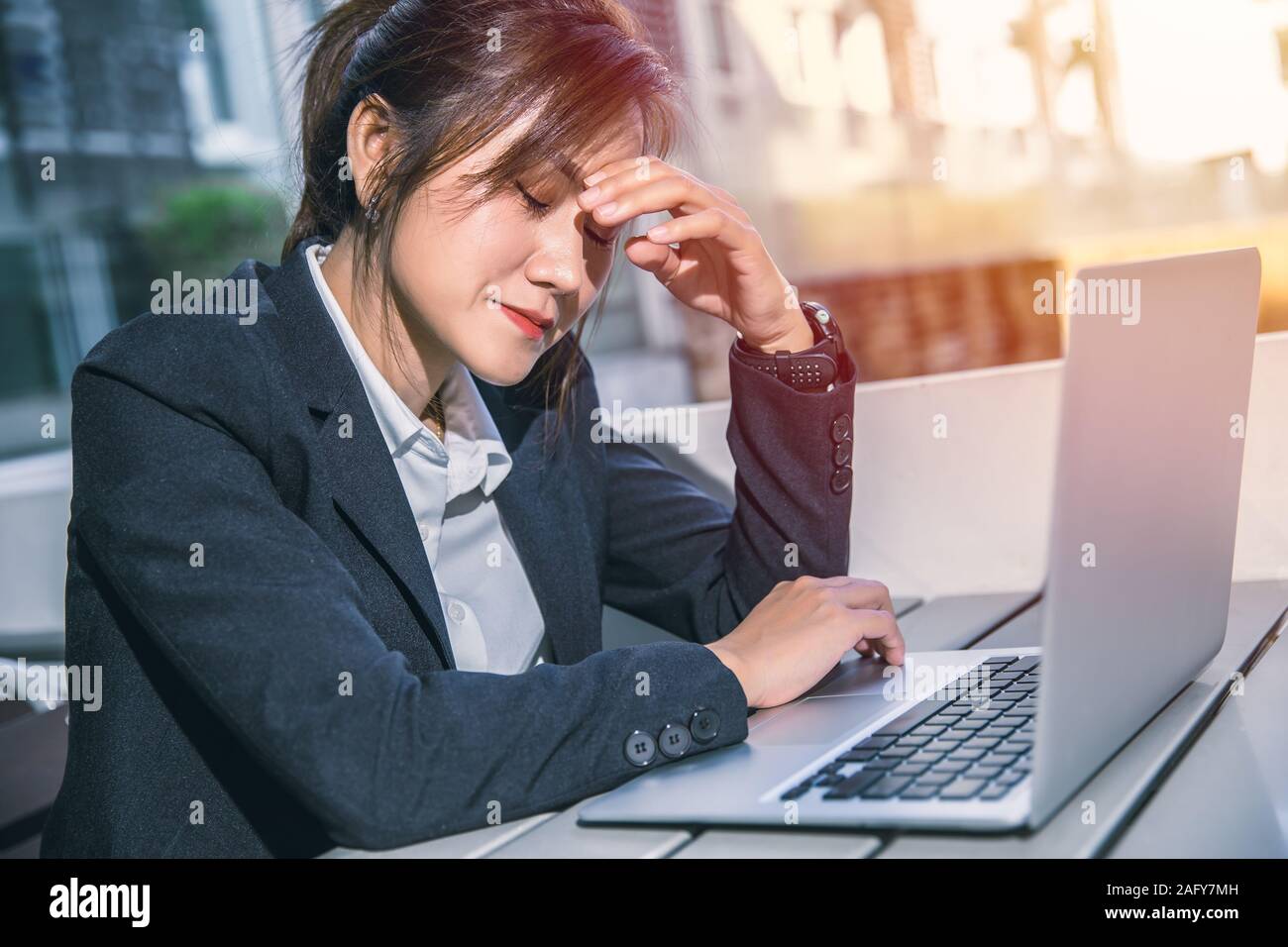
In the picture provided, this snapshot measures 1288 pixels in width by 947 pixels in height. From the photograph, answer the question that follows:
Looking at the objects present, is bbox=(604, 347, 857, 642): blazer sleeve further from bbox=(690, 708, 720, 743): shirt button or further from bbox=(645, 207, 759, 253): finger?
bbox=(690, 708, 720, 743): shirt button

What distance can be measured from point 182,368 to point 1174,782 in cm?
74

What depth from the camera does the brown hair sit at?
3.37ft

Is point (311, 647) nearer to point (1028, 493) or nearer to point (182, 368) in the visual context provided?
point (182, 368)

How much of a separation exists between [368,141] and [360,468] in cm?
34

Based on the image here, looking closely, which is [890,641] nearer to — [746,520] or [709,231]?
[746,520]

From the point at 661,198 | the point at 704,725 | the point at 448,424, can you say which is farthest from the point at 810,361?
the point at 704,725

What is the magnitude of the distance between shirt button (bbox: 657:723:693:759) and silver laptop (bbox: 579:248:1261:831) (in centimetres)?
1

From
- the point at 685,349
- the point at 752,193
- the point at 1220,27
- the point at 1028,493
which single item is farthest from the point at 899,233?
the point at 1028,493

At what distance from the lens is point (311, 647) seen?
758mm

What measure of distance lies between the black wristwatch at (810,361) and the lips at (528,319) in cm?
25

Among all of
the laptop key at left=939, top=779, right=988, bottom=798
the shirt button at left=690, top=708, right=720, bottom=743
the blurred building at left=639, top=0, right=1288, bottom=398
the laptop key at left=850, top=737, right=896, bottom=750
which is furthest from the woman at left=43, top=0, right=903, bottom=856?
the blurred building at left=639, top=0, right=1288, bottom=398

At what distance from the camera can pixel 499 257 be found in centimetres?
103
